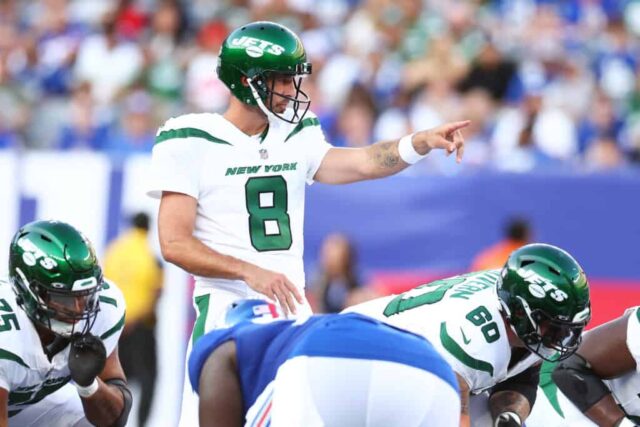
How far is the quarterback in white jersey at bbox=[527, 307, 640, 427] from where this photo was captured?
5.29 m

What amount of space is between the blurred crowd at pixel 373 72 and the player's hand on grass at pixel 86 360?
573 centimetres

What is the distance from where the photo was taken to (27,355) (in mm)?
4945

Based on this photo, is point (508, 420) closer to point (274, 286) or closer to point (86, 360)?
point (274, 286)

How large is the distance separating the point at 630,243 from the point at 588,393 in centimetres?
507

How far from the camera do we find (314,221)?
1034 centimetres

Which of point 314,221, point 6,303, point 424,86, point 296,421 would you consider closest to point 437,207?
point 314,221

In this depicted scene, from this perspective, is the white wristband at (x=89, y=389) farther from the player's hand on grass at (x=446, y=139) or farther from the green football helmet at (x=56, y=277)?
the player's hand on grass at (x=446, y=139)

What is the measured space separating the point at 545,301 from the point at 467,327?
0.30 m

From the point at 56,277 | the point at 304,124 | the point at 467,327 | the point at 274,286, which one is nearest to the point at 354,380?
the point at 274,286

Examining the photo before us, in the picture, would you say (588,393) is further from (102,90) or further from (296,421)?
(102,90)

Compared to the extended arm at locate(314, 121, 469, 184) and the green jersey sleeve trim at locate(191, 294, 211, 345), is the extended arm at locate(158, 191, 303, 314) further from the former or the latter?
the extended arm at locate(314, 121, 469, 184)

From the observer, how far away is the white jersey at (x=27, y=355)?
16.1 feet

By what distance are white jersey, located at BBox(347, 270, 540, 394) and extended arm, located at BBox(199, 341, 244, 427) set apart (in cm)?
82

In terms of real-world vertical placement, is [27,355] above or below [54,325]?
below
